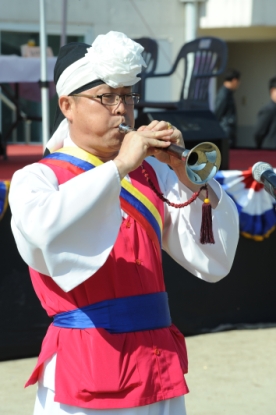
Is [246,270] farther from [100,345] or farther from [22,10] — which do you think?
[22,10]

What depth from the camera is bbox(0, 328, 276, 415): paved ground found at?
4254mm

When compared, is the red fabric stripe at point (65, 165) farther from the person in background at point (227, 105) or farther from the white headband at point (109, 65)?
the person in background at point (227, 105)

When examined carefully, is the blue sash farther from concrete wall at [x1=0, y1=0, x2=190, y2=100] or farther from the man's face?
concrete wall at [x1=0, y1=0, x2=190, y2=100]

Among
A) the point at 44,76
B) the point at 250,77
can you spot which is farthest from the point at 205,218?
the point at 250,77

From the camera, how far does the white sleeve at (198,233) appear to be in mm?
2305

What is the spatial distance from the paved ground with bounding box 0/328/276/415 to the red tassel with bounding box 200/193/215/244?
2151mm

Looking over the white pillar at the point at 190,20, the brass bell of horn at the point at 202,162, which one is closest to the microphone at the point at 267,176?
the brass bell of horn at the point at 202,162

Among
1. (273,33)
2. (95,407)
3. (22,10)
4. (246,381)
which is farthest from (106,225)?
(273,33)

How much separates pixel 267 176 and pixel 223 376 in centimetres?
300

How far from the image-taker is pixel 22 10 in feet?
39.0

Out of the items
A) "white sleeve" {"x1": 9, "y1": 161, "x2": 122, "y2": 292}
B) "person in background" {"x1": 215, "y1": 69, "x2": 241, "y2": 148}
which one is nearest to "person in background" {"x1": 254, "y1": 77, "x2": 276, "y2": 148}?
"person in background" {"x1": 215, "y1": 69, "x2": 241, "y2": 148}

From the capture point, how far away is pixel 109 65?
213cm

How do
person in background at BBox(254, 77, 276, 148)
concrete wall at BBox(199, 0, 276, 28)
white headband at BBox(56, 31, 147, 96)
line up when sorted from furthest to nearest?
1. concrete wall at BBox(199, 0, 276, 28)
2. person in background at BBox(254, 77, 276, 148)
3. white headband at BBox(56, 31, 147, 96)

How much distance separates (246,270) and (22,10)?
766cm
